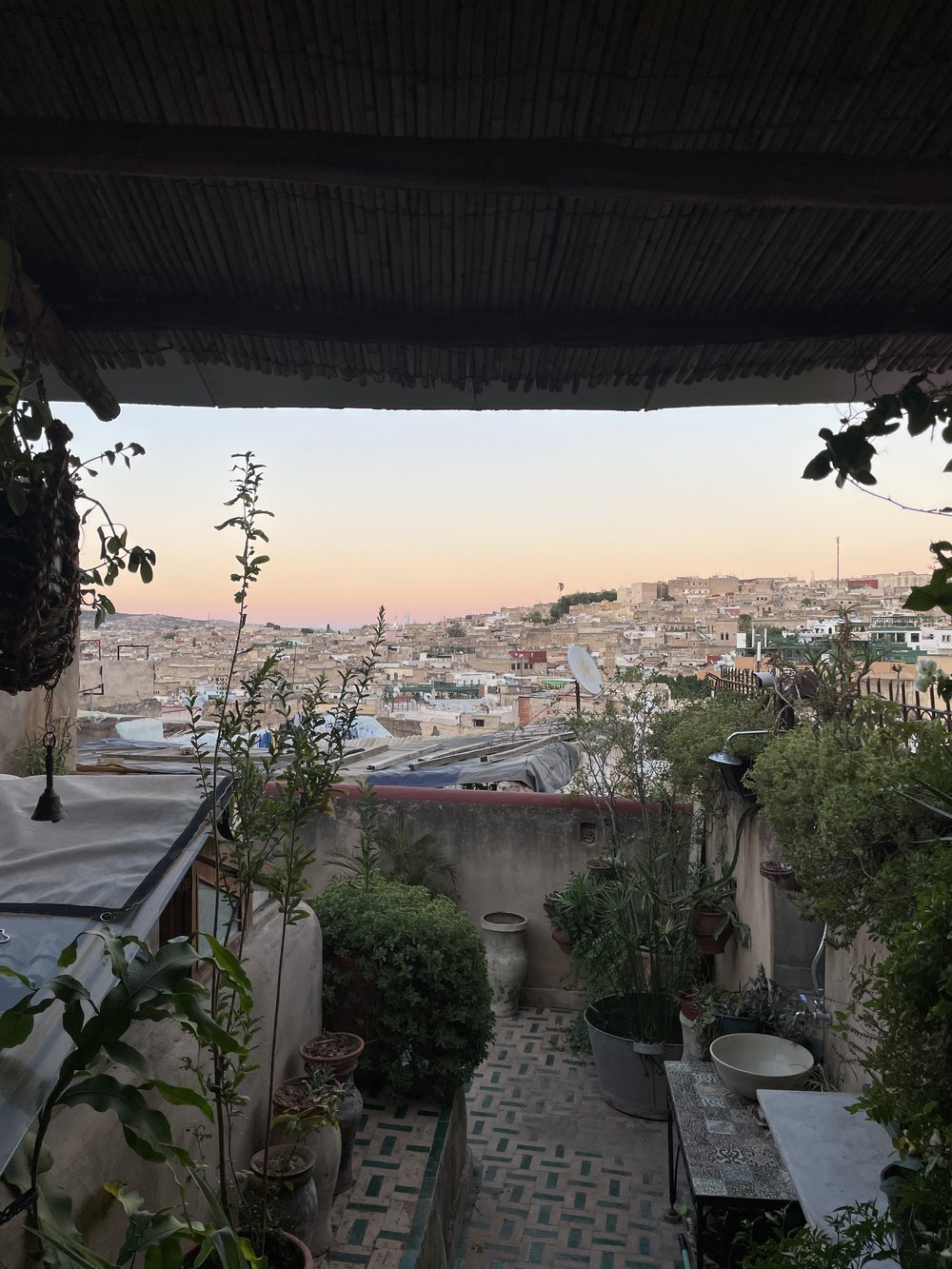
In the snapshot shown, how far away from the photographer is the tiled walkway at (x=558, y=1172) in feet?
12.1

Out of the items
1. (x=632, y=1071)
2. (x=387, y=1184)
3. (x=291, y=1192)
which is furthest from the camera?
(x=632, y=1071)

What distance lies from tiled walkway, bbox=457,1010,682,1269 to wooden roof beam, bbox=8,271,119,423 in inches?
142

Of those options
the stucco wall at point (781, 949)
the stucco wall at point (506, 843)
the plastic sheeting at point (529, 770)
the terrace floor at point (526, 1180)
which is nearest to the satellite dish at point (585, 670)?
the stucco wall at point (506, 843)

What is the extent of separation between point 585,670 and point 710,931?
2223 millimetres

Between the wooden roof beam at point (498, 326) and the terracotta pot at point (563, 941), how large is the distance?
4.64m

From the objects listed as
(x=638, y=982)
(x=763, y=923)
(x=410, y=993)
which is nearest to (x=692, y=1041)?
(x=763, y=923)

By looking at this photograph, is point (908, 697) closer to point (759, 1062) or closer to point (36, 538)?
point (759, 1062)

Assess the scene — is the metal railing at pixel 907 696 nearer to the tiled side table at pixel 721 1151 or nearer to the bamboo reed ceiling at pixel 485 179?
the bamboo reed ceiling at pixel 485 179

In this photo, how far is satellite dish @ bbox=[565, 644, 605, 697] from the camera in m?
6.46

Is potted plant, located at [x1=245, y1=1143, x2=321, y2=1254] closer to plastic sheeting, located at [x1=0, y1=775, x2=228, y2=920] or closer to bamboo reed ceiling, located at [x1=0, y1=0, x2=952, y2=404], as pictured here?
plastic sheeting, located at [x1=0, y1=775, x2=228, y2=920]

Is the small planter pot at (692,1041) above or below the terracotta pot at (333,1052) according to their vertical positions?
below

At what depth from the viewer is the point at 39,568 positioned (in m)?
Answer: 1.49

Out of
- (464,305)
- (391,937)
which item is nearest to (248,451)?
(464,305)

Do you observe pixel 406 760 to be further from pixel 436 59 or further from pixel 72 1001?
pixel 436 59
